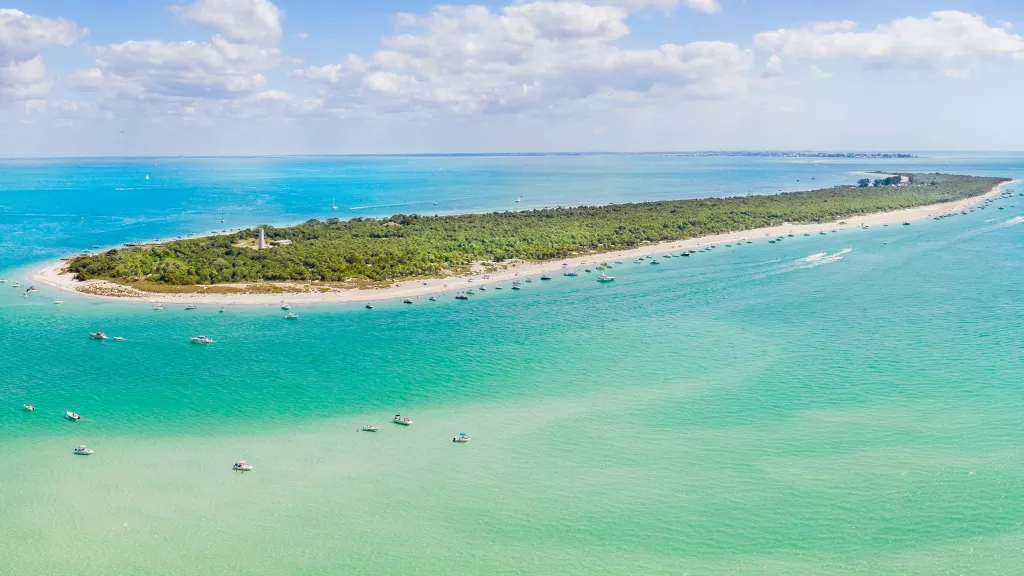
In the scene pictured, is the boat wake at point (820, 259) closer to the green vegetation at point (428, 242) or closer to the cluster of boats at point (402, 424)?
the green vegetation at point (428, 242)

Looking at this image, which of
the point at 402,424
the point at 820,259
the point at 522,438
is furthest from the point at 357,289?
the point at 820,259

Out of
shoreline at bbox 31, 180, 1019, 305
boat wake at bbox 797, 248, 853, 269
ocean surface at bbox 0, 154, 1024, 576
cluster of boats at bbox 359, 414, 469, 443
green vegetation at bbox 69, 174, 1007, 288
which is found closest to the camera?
ocean surface at bbox 0, 154, 1024, 576

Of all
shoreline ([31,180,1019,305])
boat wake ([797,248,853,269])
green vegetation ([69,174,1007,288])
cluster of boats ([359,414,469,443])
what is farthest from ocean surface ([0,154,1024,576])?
boat wake ([797,248,853,269])

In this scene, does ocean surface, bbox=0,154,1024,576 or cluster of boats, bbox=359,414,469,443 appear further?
cluster of boats, bbox=359,414,469,443

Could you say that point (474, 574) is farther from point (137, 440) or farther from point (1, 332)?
point (1, 332)

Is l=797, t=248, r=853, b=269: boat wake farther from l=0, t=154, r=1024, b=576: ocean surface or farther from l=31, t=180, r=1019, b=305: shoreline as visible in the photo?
l=0, t=154, r=1024, b=576: ocean surface
